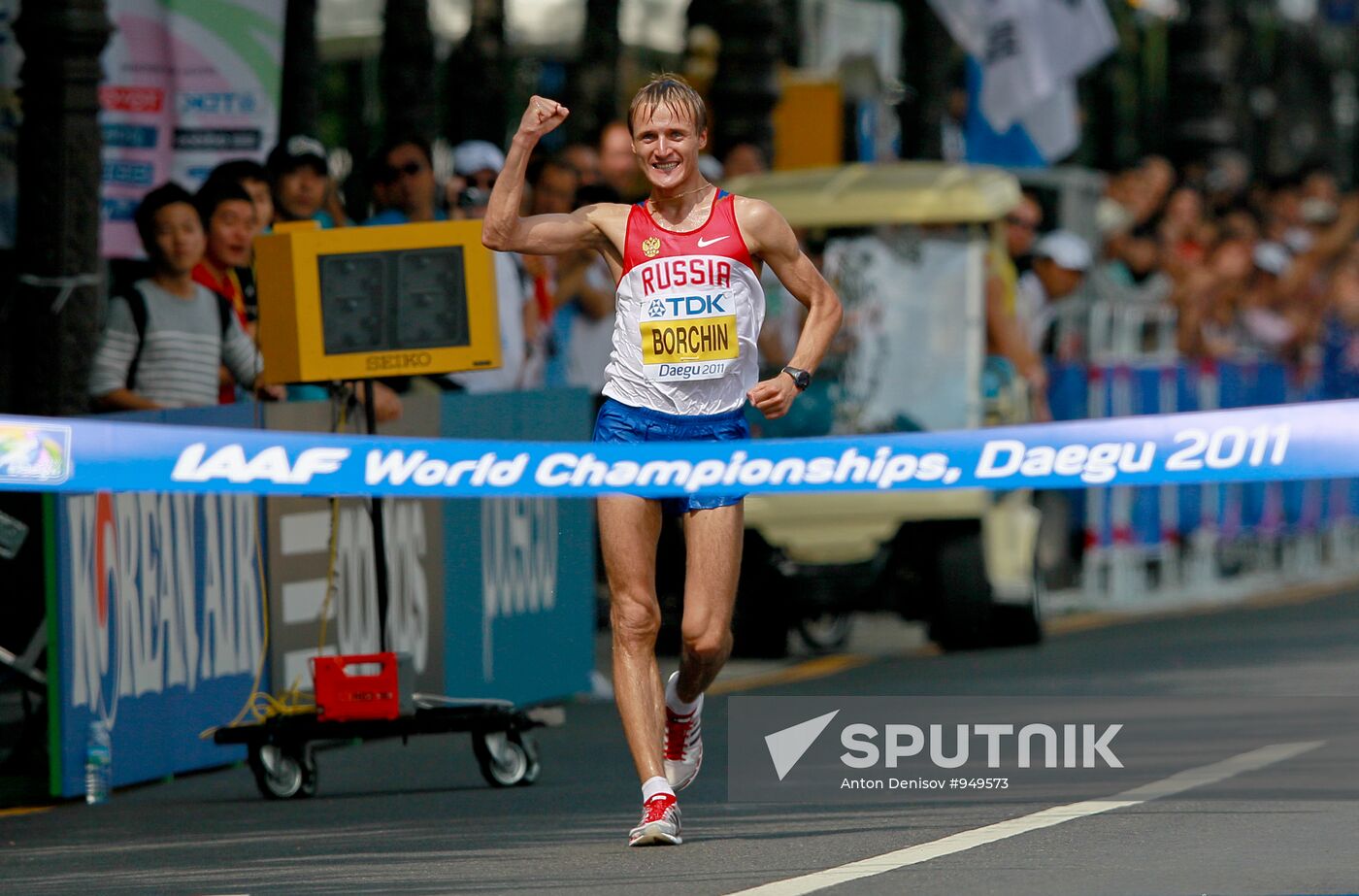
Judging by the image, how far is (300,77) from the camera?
56.5 feet

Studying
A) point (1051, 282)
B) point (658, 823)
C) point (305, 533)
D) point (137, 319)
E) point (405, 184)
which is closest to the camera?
point (658, 823)

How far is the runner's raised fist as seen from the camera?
334 inches

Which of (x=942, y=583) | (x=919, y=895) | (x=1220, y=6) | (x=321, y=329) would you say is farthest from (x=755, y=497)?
(x=1220, y=6)

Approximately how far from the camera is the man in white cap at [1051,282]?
1769cm

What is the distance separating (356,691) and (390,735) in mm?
183

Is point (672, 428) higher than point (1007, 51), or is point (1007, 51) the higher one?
point (1007, 51)

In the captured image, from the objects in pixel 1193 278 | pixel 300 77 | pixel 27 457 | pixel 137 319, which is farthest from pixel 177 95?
pixel 1193 278

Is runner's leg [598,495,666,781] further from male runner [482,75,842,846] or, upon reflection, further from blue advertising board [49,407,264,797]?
blue advertising board [49,407,264,797]

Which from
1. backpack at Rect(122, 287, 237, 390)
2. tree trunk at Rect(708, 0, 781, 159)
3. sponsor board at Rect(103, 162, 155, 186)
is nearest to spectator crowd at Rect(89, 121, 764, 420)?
backpack at Rect(122, 287, 237, 390)

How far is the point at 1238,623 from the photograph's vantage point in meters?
17.0

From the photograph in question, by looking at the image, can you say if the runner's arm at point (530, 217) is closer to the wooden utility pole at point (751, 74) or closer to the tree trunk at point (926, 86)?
the wooden utility pole at point (751, 74)

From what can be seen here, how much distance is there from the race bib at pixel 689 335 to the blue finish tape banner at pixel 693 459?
0.83ft

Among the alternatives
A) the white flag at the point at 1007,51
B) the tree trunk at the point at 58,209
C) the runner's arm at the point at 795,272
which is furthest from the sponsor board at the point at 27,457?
the white flag at the point at 1007,51

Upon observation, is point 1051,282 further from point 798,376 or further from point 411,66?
point 798,376
